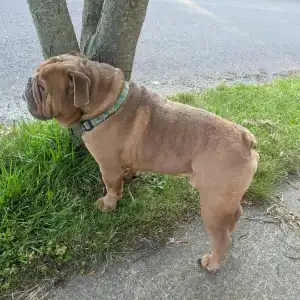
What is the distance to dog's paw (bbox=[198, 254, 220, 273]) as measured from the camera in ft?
8.82

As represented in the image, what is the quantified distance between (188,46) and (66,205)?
4.78 metres

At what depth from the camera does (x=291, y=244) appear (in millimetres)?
3025

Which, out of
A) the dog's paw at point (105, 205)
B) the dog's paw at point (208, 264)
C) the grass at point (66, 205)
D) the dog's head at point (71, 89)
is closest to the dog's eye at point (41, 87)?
the dog's head at point (71, 89)

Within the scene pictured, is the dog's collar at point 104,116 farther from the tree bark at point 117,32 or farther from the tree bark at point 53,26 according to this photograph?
the tree bark at point 53,26

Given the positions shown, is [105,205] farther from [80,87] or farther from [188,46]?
[188,46]

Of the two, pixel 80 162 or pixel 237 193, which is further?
pixel 80 162

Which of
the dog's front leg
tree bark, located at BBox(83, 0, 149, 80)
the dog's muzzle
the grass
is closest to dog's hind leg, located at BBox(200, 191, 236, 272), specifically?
the grass

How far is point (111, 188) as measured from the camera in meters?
2.90

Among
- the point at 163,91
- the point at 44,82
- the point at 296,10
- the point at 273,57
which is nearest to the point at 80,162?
the point at 44,82

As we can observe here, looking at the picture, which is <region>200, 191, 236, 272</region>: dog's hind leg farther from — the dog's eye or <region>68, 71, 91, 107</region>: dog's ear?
the dog's eye

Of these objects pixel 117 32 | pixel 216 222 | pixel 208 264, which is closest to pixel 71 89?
pixel 117 32

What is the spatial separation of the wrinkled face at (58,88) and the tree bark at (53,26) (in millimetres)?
535

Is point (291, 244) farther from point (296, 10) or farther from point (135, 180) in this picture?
point (296, 10)

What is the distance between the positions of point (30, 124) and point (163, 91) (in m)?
2.20
